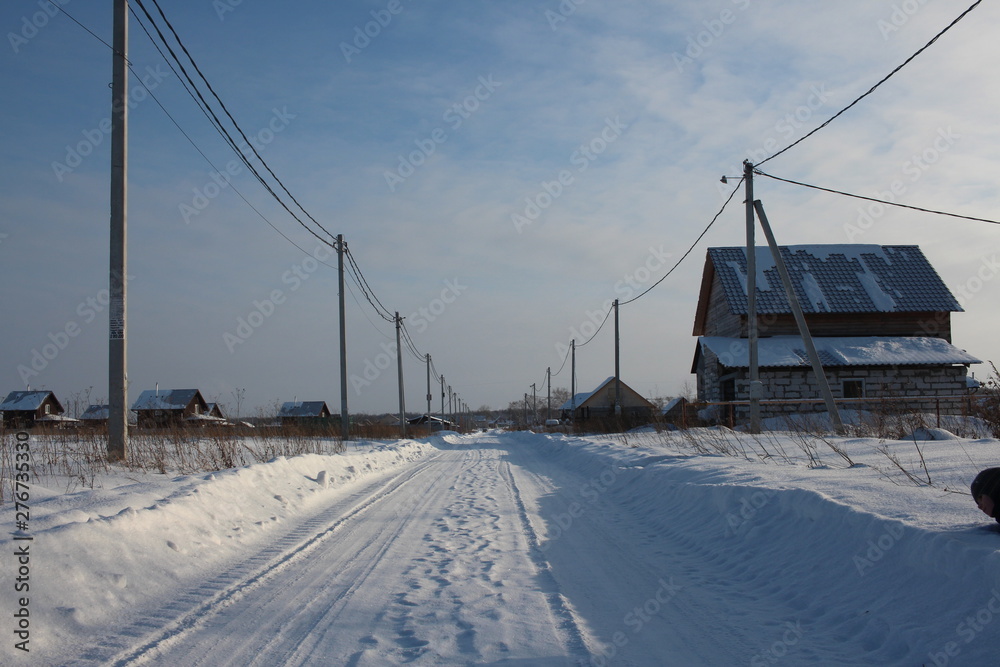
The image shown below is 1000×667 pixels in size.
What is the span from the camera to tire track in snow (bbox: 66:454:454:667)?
3.77 metres

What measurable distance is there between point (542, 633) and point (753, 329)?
1546cm

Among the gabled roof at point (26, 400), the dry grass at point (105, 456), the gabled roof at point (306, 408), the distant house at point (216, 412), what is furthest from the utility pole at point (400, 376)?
the gabled roof at point (306, 408)

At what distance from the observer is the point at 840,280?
107ft

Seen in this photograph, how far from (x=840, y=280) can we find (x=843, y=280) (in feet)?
0.45

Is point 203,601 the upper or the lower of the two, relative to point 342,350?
lower

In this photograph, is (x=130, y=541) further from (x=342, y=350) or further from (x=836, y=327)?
(x=836, y=327)

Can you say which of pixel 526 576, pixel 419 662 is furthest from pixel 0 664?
pixel 526 576

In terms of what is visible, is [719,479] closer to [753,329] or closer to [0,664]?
[0,664]

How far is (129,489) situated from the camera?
8.15 metres

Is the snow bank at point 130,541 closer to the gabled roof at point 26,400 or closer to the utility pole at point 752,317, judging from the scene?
the utility pole at point 752,317

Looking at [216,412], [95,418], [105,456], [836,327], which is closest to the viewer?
[105,456]

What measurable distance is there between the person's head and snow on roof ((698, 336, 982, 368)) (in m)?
Answer: 23.5

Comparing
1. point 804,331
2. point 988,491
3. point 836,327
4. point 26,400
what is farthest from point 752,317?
point 26,400

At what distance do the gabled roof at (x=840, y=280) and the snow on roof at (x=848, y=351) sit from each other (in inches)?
60.0
